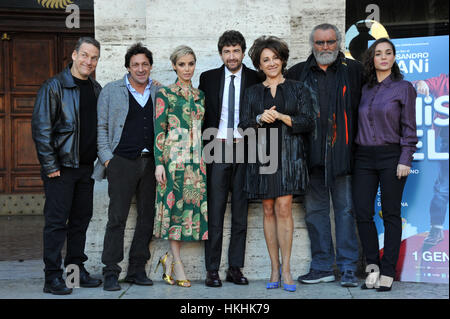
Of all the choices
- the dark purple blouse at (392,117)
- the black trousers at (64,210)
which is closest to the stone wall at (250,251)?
the black trousers at (64,210)

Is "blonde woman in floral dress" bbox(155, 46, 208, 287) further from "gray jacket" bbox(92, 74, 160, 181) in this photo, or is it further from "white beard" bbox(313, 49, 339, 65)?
"white beard" bbox(313, 49, 339, 65)

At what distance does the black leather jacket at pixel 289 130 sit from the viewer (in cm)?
454

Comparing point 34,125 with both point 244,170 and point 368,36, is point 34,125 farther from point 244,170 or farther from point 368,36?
point 368,36

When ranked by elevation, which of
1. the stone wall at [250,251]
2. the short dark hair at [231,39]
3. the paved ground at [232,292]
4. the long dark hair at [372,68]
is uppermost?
the short dark hair at [231,39]

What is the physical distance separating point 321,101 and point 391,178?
2.73ft

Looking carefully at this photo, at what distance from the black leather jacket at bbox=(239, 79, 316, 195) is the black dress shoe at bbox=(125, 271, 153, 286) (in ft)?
3.71

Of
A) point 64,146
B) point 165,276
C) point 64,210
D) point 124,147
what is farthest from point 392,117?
→ point 64,210

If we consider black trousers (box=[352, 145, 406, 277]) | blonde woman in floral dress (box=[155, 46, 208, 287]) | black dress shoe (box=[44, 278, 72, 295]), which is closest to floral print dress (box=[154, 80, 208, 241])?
blonde woman in floral dress (box=[155, 46, 208, 287])

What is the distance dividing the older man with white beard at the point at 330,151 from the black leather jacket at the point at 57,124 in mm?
1814

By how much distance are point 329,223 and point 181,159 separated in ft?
4.44

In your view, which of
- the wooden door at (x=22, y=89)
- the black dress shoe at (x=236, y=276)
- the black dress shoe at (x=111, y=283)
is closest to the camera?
the black dress shoe at (x=111, y=283)

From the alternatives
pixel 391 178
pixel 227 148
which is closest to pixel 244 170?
pixel 227 148

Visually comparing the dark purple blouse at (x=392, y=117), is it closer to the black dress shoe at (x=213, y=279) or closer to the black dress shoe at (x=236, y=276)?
the black dress shoe at (x=236, y=276)

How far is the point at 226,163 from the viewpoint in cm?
480
